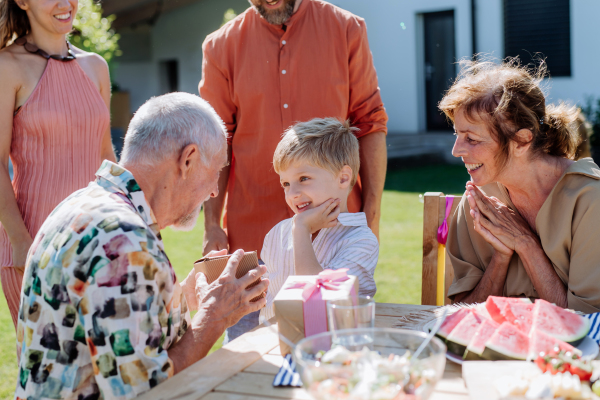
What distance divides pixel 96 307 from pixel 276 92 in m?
1.98

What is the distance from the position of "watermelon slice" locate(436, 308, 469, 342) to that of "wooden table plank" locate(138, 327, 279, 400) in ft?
1.66

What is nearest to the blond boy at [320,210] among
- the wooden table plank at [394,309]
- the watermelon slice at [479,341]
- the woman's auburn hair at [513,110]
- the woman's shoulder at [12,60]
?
the wooden table plank at [394,309]

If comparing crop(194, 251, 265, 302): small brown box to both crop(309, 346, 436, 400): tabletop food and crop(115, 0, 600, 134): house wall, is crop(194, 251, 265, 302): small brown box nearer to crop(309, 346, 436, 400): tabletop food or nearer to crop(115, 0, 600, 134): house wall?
crop(309, 346, 436, 400): tabletop food

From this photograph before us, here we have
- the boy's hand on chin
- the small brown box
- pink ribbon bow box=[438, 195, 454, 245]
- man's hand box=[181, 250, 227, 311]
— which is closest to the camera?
the small brown box

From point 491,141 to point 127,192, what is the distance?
4.77 ft

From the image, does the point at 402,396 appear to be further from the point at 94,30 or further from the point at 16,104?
the point at 94,30

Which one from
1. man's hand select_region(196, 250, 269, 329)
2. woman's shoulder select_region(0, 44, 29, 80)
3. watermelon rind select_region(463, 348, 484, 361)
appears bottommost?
watermelon rind select_region(463, 348, 484, 361)

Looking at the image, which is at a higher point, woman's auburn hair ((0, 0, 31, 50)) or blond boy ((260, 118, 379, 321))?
woman's auburn hair ((0, 0, 31, 50))

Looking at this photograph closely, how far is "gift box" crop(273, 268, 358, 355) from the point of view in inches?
66.6

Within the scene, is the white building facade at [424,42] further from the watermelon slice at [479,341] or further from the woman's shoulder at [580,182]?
the watermelon slice at [479,341]

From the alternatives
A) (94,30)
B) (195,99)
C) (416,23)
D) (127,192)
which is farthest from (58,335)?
(416,23)

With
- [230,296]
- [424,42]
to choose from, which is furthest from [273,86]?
[424,42]

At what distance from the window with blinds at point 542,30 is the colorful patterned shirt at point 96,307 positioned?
12.5 m

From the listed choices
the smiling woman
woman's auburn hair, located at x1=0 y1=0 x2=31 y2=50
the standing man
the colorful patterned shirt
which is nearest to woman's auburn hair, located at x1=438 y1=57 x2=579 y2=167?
the smiling woman
